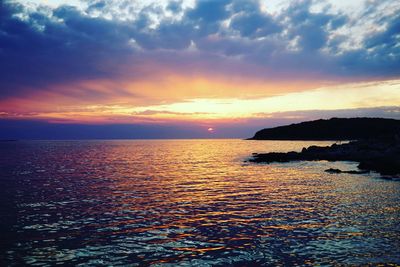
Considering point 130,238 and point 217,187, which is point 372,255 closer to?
point 130,238

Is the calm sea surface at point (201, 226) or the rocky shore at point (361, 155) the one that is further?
the rocky shore at point (361, 155)

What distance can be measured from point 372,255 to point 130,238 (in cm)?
1121

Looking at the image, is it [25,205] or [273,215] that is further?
[25,205]

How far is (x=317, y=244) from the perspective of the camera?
15008 mm

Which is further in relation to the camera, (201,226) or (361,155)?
(361,155)

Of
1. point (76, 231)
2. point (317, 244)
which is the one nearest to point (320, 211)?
point (317, 244)

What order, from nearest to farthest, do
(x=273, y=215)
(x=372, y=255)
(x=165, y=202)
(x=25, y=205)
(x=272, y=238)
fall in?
(x=372, y=255) → (x=272, y=238) → (x=273, y=215) → (x=25, y=205) → (x=165, y=202)

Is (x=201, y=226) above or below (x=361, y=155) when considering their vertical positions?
below

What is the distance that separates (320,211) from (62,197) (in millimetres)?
21657

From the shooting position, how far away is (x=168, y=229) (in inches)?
711

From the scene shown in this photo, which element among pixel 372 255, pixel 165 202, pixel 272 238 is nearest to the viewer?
pixel 372 255

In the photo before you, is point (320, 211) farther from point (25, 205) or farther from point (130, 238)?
point (25, 205)

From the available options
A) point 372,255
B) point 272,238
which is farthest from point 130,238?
point 372,255

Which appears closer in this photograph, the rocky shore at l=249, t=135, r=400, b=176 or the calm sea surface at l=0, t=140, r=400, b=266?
the calm sea surface at l=0, t=140, r=400, b=266
